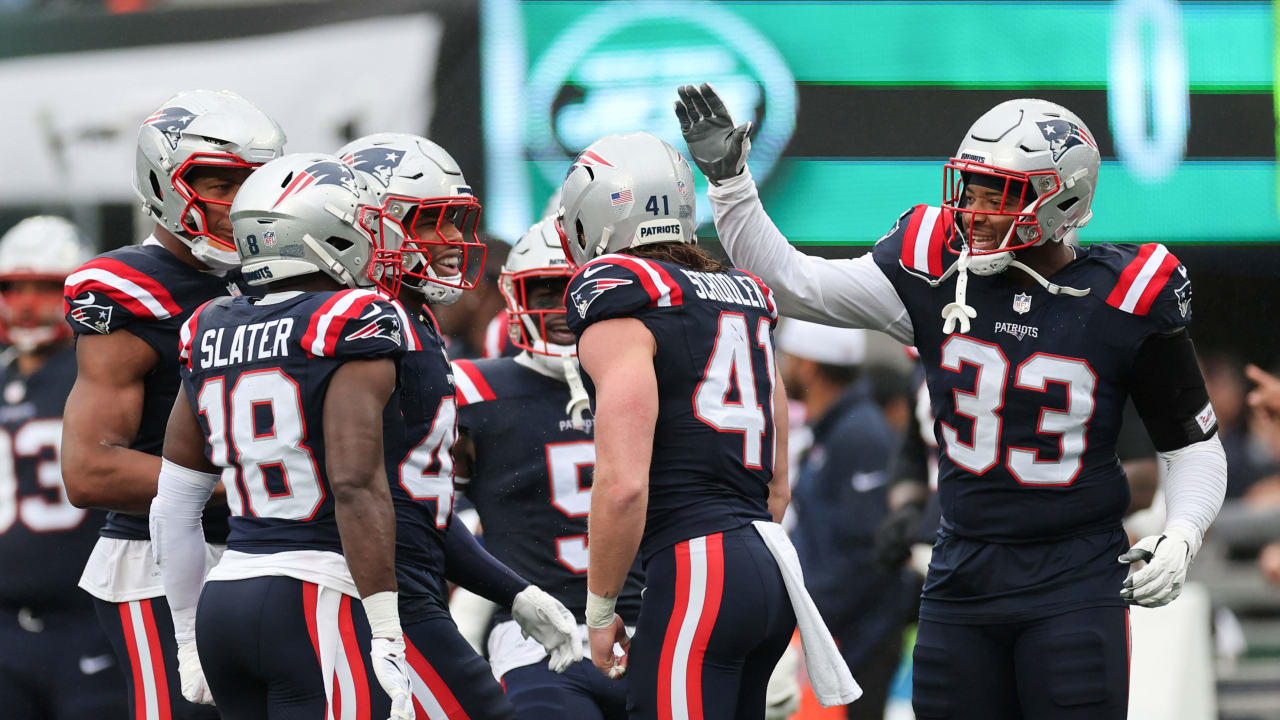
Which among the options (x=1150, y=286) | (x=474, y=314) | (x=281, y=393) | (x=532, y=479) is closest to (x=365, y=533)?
(x=281, y=393)

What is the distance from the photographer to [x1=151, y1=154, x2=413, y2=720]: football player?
2.93 metres

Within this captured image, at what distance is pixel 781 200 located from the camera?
672 centimetres

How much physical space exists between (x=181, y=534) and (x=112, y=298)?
1.98ft

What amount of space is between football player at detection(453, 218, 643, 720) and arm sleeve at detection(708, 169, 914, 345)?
0.61m

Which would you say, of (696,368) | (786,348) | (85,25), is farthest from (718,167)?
(85,25)

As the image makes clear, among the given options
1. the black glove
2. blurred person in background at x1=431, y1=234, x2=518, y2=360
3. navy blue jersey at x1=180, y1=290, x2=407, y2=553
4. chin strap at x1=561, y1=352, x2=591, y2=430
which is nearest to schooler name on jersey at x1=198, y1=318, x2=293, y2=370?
navy blue jersey at x1=180, y1=290, x2=407, y2=553

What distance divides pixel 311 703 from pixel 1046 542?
156cm

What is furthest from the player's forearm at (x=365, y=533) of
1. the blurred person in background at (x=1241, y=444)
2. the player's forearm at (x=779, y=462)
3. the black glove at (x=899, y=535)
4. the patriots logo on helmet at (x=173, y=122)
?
the blurred person in background at (x=1241, y=444)

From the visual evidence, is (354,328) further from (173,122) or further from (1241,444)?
(1241,444)

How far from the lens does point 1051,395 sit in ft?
11.1

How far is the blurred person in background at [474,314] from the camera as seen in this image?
6.75 m

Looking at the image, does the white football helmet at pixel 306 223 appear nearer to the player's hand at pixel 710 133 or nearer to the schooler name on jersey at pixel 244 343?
the schooler name on jersey at pixel 244 343

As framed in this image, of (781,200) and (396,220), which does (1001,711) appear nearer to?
(396,220)

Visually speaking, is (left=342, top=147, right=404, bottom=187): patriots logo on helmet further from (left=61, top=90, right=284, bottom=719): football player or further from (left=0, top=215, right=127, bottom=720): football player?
(left=0, top=215, right=127, bottom=720): football player
